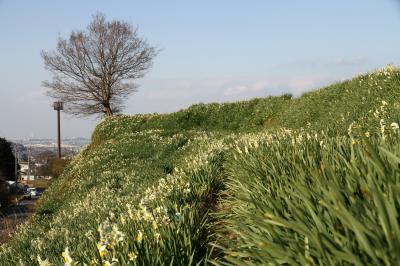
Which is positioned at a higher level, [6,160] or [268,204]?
[268,204]

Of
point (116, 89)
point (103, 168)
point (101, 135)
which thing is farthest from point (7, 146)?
point (103, 168)

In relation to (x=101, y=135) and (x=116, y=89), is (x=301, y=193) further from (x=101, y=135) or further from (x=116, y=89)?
(x=116, y=89)

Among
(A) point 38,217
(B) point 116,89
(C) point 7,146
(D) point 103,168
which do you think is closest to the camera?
(A) point 38,217

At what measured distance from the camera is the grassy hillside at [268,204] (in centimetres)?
224

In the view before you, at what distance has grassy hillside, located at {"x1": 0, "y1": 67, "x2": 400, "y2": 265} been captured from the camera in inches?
88.2

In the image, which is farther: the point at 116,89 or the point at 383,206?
the point at 116,89

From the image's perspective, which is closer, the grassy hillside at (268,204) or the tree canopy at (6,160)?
the grassy hillside at (268,204)

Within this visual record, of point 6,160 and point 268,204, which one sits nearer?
point 268,204

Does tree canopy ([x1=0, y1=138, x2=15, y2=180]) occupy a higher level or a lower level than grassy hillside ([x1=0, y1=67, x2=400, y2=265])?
lower

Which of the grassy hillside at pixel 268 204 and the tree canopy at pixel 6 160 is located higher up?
the grassy hillside at pixel 268 204

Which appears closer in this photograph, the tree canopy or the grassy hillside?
the grassy hillside

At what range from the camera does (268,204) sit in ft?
11.9

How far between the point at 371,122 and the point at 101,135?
2128 cm

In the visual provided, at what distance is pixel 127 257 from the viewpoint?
339cm
